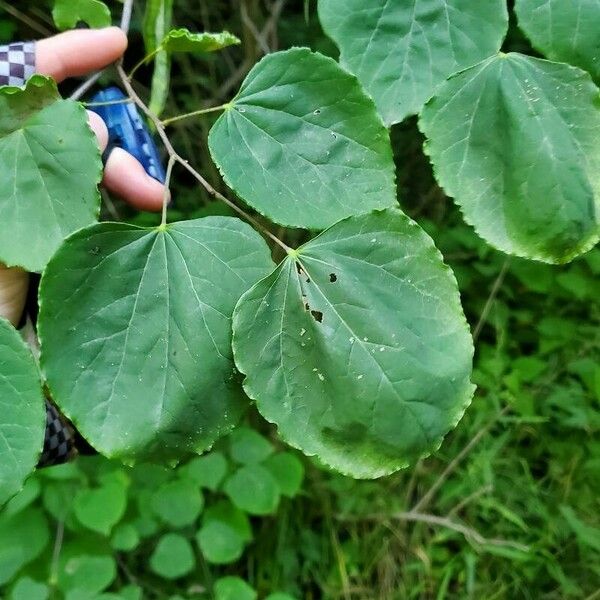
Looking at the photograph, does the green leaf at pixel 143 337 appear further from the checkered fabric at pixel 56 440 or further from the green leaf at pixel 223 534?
the green leaf at pixel 223 534

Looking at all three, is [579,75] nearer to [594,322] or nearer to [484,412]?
[484,412]

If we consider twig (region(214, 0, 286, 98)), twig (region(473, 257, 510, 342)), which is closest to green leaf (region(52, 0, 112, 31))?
twig (region(214, 0, 286, 98))

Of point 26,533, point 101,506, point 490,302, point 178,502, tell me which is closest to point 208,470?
point 178,502

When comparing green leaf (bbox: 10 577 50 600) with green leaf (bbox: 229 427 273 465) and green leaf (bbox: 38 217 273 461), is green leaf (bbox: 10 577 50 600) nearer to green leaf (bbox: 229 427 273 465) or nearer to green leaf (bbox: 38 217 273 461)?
green leaf (bbox: 229 427 273 465)

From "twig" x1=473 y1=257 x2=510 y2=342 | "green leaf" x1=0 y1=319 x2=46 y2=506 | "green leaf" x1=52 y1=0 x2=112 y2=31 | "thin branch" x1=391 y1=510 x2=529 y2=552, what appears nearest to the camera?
"green leaf" x1=0 y1=319 x2=46 y2=506

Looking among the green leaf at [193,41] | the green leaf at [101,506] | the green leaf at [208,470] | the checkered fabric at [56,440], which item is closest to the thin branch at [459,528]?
the green leaf at [208,470]
